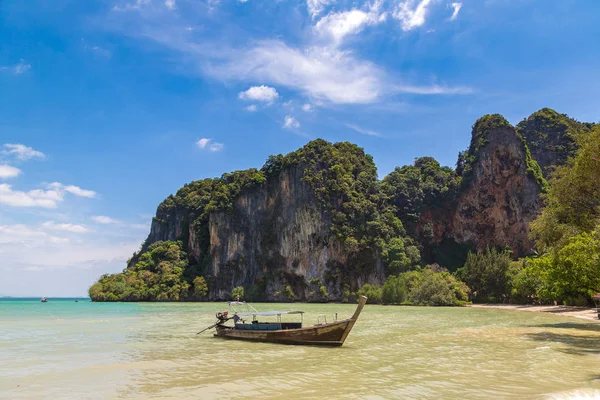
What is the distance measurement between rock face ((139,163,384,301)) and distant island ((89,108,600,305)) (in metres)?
0.17

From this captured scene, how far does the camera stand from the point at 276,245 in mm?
71562

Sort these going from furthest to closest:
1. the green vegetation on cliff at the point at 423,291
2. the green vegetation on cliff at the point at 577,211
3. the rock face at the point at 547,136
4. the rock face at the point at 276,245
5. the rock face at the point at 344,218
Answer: the rock face at the point at 547,136
the rock face at the point at 276,245
the rock face at the point at 344,218
the green vegetation on cliff at the point at 423,291
the green vegetation on cliff at the point at 577,211

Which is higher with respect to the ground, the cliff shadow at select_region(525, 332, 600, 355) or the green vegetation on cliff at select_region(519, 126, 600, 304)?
the green vegetation on cliff at select_region(519, 126, 600, 304)

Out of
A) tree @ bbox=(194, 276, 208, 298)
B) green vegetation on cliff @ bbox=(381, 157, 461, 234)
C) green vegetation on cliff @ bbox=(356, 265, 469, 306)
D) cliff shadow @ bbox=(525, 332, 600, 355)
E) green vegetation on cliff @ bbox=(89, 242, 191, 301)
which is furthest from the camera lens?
green vegetation on cliff @ bbox=(381, 157, 461, 234)

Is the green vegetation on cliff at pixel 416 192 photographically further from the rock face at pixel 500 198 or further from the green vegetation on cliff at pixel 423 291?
the green vegetation on cliff at pixel 423 291

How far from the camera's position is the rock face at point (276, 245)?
218 feet

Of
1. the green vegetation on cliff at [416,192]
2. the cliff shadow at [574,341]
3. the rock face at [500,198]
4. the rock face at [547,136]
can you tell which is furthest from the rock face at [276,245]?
the cliff shadow at [574,341]

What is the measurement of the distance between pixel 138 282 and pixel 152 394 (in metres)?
68.8

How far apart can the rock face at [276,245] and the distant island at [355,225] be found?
6.8 inches

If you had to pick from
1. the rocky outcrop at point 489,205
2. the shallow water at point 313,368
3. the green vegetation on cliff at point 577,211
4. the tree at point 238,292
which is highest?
the rocky outcrop at point 489,205

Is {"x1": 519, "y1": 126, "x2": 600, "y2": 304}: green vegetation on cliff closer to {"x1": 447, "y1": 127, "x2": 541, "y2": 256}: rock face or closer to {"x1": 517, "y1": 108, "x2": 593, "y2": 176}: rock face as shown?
{"x1": 447, "y1": 127, "x2": 541, "y2": 256}: rock face

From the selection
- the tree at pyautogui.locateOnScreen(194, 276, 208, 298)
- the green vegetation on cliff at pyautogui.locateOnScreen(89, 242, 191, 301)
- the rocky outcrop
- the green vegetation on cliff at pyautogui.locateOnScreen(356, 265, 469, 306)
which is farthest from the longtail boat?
the rocky outcrop

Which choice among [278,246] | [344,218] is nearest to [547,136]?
[344,218]

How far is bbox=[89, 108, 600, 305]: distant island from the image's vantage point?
6431 centimetres
